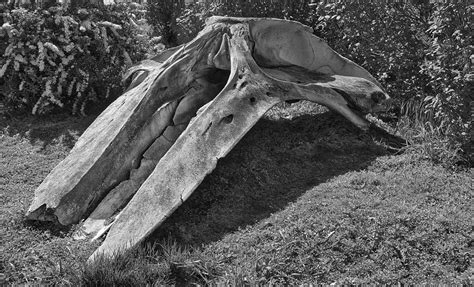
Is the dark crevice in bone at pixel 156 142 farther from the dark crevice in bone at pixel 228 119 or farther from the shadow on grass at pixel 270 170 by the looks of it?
the shadow on grass at pixel 270 170

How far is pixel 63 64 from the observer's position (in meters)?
6.91

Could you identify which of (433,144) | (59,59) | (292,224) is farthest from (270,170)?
(59,59)

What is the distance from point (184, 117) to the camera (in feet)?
17.9

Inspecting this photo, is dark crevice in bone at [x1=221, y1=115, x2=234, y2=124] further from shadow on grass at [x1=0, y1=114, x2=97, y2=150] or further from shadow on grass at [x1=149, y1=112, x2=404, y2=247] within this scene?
shadow on grass at [x1=0, y1=114, x2=97, y2=150]

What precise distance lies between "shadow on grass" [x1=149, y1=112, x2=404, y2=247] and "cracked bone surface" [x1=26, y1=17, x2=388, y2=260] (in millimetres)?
324

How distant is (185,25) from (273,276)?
5.53 m

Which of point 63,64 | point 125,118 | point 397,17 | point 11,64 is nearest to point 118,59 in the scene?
point 63,64

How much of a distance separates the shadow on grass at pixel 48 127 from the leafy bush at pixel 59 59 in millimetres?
146

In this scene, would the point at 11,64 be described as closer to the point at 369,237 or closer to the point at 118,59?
the point at 118,59

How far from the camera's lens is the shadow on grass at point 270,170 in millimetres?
4766

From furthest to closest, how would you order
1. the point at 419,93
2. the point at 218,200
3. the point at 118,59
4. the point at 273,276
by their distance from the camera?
1. the point at 118,59
2. the point at 419,93
3. the point at 218,200
4. the point at 273,276

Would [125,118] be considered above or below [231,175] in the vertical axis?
above

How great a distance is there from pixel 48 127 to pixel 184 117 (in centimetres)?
222

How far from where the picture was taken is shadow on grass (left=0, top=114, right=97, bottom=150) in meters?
6.56
